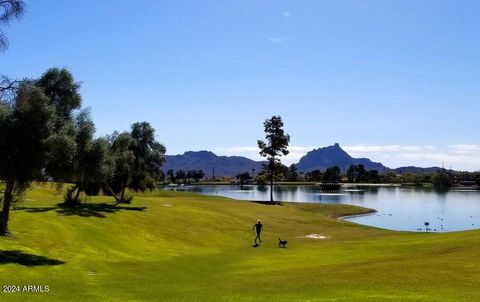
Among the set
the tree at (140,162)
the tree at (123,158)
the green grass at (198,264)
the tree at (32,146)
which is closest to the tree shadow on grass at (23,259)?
the green grass at (198,264)

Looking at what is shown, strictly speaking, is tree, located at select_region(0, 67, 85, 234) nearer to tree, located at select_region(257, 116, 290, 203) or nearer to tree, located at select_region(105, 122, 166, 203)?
tree, located at select_region(105, 122, 166, 203)

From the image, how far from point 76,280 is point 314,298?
598 inches

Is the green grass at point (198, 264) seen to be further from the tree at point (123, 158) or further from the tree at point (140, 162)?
the tree at point (140, 162)

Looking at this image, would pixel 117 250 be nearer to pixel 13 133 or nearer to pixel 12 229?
pixel 12 229

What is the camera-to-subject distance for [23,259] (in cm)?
3203

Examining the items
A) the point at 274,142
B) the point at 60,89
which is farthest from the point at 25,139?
the point at 274,142

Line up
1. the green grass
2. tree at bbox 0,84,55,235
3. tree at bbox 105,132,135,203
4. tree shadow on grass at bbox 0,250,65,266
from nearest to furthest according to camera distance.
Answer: the green grass, tree shadow on grass at bbox 0,250,65,266, tree at bbox 0,84,55,235, tree at bbox 105,132,135,203

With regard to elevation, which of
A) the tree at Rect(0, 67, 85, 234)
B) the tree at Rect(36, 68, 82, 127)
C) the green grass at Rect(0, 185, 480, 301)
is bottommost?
the green grass at Rect(0, 185, 480, 301)

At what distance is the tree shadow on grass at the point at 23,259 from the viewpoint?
30.9 metres

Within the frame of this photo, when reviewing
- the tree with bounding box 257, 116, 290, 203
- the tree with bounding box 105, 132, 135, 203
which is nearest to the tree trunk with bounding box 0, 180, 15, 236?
the tree with bounding box 105, 132, 135, 203

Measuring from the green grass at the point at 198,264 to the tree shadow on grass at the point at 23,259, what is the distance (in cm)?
10

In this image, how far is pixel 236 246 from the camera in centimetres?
5544

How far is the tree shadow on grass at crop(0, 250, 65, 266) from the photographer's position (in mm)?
30859

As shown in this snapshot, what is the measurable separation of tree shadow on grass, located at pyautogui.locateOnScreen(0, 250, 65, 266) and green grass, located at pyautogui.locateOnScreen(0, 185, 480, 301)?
0.32 feet
